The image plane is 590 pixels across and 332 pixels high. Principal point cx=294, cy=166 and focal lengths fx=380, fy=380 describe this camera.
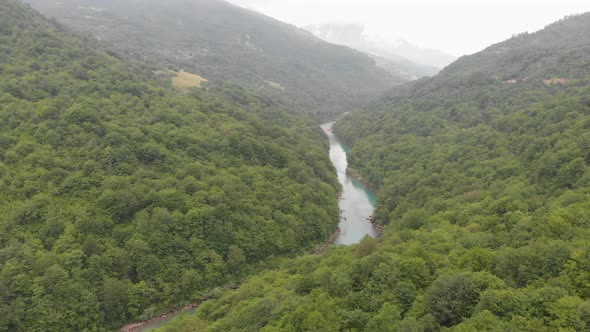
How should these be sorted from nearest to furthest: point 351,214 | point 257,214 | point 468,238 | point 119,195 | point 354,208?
1. point 468,238
2. point 119,195
3. point 257,214
4. point 351,214
5. point 354,208

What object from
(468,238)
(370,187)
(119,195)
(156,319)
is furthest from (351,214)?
(119,195)

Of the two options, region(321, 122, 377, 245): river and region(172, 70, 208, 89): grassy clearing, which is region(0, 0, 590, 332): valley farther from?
region(172, 70, 208, 89): grassy clearing

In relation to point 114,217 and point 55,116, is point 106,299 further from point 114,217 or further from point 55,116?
point 55,116

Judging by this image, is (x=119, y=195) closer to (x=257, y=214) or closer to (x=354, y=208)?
(x=257, y=214)

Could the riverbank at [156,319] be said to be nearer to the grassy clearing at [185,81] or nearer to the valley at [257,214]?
the valley at [257,214]

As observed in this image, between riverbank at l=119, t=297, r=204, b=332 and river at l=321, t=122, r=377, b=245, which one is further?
river at l=321, t=122, r=377, b=245

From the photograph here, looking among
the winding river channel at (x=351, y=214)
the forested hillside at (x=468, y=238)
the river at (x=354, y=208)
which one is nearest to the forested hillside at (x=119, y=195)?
the winding river channel at (x=351, y=214)

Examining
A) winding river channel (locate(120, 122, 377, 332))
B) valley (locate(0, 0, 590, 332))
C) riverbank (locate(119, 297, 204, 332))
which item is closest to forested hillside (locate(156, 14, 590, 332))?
valley (locate(0, 0, 590, 332))
